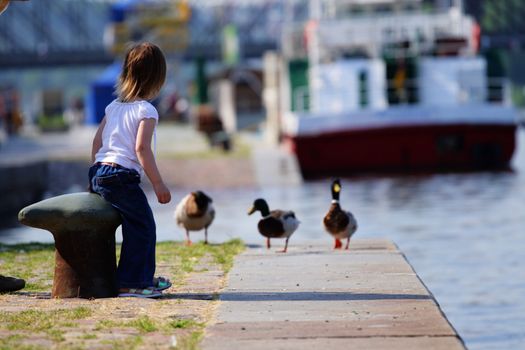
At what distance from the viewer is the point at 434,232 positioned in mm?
18859

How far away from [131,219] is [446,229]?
11658 millimetres

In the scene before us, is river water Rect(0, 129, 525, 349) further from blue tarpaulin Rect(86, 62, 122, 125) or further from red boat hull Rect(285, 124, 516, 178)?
blue tarpaulin Rect(86, 62, 122, 125)

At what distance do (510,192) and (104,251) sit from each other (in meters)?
19.3

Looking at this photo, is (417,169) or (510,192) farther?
(417,169)

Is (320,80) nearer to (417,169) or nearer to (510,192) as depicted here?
(417,169)

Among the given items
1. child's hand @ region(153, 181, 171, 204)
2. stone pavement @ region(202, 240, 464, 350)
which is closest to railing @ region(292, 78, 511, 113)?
stone pavement @ region(202, 240, 464, 350)

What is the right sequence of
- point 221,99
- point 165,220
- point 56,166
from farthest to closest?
point 221,99 < point 56,166 < point 165,220

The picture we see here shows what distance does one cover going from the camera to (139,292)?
8227 millimetres

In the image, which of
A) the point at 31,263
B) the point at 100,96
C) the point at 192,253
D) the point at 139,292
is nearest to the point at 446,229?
the point at 192,253

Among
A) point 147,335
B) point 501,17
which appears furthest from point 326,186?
point 501,17

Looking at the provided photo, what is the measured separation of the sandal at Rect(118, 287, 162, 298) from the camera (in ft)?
26.9

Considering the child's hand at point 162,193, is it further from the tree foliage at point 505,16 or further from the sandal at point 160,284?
the tree foliage at point 505,16

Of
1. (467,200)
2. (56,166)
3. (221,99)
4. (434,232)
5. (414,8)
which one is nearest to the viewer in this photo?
(434,232)

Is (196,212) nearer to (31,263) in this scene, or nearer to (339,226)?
(339,226)
